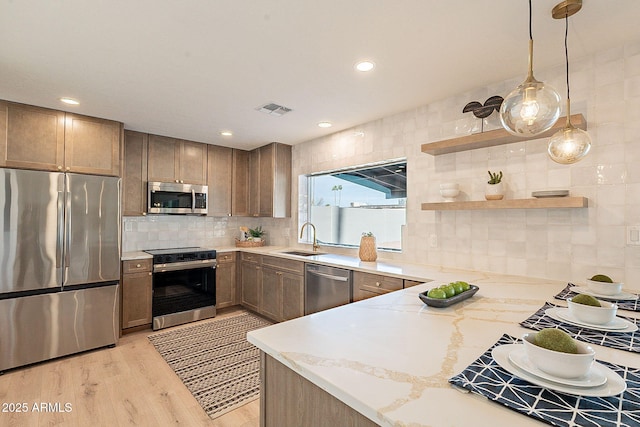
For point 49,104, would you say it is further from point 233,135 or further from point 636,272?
point 636,272

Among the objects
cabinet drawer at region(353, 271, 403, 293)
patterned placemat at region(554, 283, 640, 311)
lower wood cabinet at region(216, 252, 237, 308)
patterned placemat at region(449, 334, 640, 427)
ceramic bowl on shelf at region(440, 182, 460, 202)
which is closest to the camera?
patterned placemat at region(449, 334, 640, 427)

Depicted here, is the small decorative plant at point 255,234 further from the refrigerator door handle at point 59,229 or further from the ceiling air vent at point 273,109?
the refrigerator door handle at point 59,229

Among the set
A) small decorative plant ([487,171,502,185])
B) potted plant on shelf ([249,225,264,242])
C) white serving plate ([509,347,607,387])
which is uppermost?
small decorative plant ([487,171,502,185])

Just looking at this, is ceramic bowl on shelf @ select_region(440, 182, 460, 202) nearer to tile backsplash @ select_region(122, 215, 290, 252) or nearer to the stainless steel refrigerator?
tile backsplash @ select_region(122, 215, 290, 252)

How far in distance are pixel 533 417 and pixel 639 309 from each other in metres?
1.32

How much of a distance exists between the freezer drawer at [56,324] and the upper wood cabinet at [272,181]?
81.4 inches

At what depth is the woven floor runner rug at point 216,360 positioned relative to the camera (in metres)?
2.33

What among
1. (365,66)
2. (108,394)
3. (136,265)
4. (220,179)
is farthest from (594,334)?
(220,179)

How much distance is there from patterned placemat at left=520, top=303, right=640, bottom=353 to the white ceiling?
1.55 meters

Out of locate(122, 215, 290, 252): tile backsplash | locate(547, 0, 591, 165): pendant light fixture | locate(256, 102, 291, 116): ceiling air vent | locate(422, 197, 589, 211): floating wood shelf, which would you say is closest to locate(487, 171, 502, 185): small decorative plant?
locate(422, 197, 589, 211): floating wood shelf

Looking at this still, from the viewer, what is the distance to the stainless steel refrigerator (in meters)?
2.70

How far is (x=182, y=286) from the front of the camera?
3.81 meters

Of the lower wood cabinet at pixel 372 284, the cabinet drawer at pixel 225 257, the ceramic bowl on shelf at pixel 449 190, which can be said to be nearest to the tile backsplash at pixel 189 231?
the cabinet drawer at pixel 225 257

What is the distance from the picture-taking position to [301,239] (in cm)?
446
